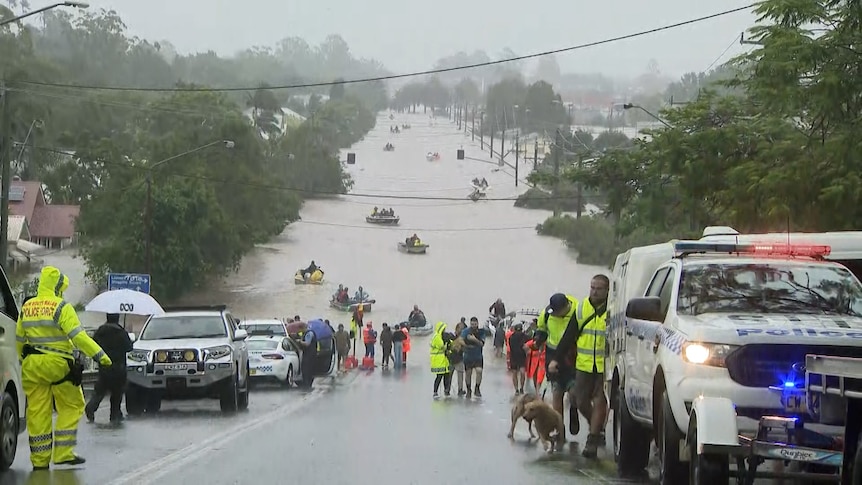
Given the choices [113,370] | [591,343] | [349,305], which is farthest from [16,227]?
[591,343]

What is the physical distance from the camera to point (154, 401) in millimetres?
21359

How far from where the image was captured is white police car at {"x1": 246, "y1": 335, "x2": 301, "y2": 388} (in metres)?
28.8

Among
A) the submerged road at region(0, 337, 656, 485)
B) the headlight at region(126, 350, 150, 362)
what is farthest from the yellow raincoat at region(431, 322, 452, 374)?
the headlight at region(126, 350, 150, 362)

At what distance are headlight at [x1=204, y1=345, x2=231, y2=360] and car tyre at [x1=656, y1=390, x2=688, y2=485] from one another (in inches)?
439

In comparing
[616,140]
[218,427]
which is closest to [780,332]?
[218,427]

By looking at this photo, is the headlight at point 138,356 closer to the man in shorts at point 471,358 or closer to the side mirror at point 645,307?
the man in shorts at point 471,358

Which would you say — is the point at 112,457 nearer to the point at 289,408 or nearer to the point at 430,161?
the point at 289,408

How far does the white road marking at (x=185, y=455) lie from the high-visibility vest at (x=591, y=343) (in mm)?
4181

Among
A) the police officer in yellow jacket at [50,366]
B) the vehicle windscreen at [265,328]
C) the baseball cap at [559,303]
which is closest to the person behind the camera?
the police officer in yellow jacket at [50,366]

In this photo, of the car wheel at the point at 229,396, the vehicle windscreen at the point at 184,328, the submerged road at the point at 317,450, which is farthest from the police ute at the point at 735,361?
the vehicle windscreen at the point at 184,328

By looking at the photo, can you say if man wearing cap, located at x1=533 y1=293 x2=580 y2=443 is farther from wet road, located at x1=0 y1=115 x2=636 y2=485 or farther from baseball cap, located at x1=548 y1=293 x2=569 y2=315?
wet road, located at x1=0 y1=115 x2=636 y2=485

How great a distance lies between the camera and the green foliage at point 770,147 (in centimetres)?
1912

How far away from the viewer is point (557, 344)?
55.4 ft

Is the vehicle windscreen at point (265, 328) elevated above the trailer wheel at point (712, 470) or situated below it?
below
